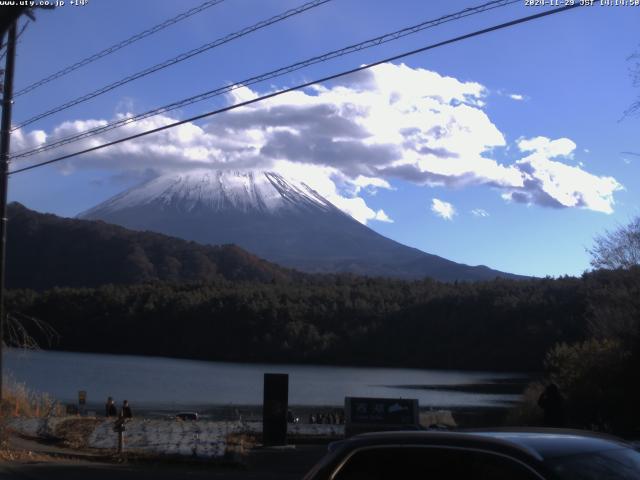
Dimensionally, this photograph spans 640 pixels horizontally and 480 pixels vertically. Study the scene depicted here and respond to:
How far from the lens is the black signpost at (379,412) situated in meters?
18.6

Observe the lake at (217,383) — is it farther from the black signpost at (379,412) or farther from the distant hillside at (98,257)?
the distant hillside at (98,257)

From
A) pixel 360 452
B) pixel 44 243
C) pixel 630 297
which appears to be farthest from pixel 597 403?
pixel 44 243

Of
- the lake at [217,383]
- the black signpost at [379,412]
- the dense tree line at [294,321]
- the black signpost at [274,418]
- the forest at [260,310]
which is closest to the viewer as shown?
the black signpost at [379,412]

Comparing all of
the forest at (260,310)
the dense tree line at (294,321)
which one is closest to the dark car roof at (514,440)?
the forest at (260,310)

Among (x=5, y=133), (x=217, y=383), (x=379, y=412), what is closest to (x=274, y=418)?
(x=379, y=412)

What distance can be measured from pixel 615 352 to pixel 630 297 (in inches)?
128

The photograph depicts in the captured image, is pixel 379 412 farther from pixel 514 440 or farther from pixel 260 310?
pixel 260 310

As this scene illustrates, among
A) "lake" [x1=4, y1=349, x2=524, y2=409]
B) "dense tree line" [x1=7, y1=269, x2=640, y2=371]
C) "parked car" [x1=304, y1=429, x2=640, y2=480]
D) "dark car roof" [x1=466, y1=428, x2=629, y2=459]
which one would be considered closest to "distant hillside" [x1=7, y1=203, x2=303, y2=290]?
"dense tree line" [x1=7, y1=269, x2=640, y2=371]

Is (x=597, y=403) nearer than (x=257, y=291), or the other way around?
(x=597, y=403)

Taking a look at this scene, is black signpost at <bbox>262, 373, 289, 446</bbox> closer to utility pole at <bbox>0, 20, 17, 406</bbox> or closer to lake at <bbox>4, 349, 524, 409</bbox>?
utility pole at <bbox>0, 20, 17, 406</bbox>

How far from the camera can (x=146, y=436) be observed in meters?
19.9

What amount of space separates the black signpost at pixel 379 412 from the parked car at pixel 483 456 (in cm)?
1390

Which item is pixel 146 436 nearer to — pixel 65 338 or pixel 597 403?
pixel 597 403

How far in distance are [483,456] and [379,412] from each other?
49.2ft
